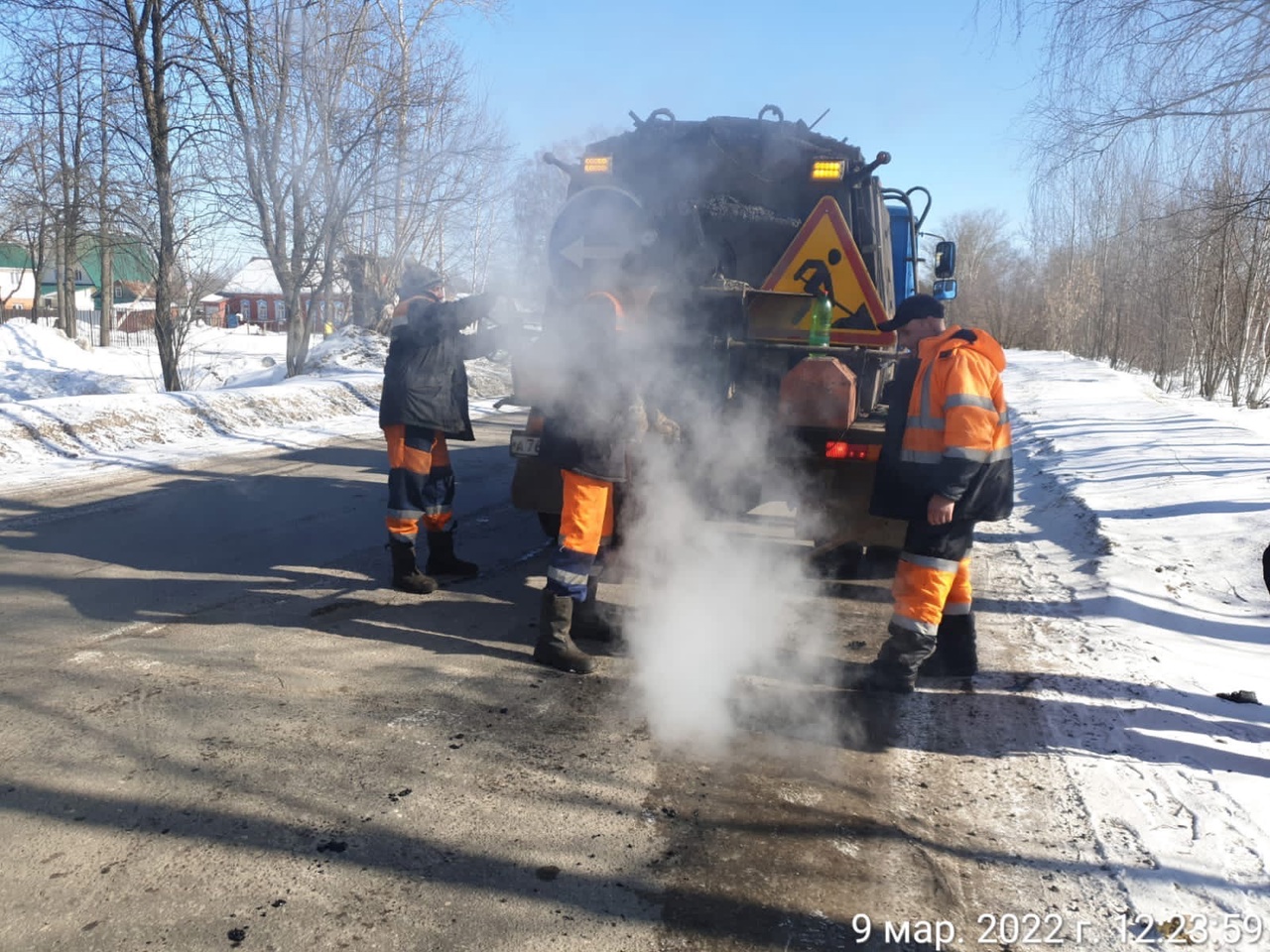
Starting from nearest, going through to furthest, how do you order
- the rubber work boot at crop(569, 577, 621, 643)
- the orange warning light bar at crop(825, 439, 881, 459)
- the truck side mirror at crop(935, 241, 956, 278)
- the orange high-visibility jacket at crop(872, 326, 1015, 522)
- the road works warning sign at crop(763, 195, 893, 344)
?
the orange high-visibility jacket at crop(872, 326, 1015, 522), the rubber work boot at crop(569, 577, 621, 643), the orange warning light bar at crop(825, 439, 881, 459), the road works warning sign at crop(763, 195, 893, 344), the truck side mirror at crop(935, 241, 956, 278)

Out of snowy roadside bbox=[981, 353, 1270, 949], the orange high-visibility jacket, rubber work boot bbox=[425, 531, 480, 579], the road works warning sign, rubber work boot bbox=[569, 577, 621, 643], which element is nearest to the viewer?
snowy roadside bbox=[981, 353, 1270, 949]

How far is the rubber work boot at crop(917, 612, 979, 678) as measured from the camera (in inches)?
159

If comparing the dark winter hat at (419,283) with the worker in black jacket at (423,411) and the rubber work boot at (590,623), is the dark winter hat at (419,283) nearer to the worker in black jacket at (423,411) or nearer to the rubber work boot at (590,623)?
the worker in black jacket at (423,411)

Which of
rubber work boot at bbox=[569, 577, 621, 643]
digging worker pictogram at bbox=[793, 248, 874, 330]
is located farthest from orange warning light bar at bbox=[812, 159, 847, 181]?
rubber work boot at bbox=[569, 577, 621, 643]

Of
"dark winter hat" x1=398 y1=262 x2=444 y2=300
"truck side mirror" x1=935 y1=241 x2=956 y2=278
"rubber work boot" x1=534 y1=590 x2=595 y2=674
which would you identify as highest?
"truck side mirror" x1=935 y1=241 x2=956 y2=278

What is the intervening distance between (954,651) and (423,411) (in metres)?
3.03

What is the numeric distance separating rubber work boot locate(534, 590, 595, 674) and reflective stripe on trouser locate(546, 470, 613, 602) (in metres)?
0.05

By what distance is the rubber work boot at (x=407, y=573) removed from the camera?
5047mm

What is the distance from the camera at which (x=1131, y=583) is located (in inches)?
213

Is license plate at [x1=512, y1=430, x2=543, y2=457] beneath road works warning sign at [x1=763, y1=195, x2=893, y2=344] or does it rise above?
beneath

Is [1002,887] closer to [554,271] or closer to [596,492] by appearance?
[596,492]

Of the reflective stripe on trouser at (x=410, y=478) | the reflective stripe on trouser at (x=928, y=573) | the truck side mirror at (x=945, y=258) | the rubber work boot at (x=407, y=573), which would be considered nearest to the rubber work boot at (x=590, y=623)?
the rubber work boot at (x=407, y=573)

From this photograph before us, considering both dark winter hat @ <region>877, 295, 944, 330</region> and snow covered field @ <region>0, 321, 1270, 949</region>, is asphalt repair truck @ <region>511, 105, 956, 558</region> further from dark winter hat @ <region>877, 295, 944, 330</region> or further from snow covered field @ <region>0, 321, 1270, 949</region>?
snow covered field @ <region>0, 321, 1270, 949</region>

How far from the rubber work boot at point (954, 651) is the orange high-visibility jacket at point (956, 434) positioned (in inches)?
20.4
